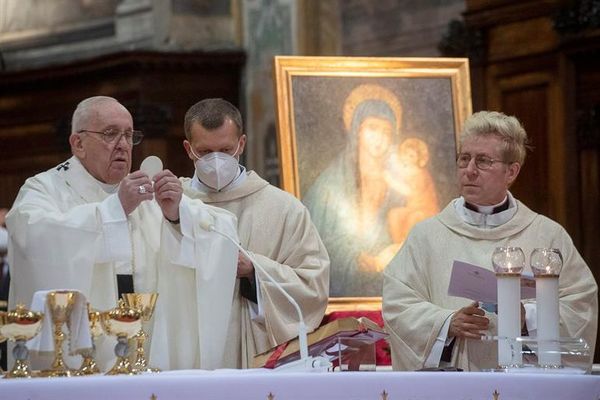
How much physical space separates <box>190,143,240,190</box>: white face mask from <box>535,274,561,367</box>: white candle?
158 centimetres

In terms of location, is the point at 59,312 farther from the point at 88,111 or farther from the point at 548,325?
the point at 548,325

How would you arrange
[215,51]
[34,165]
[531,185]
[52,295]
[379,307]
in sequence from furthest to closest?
1. [34,165]
2. [215,51]
3. [531,185]
4. [379,307]
5. [52,295]

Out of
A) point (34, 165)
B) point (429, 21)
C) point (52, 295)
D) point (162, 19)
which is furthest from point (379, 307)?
point (34, 165)

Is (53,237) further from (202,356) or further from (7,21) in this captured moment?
(7,21)

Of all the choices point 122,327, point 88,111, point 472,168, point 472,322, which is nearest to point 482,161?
point 472,168

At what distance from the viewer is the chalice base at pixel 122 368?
14.5ft

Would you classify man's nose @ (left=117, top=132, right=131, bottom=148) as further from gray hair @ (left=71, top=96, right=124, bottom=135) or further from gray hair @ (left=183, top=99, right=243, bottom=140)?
gray hair @ (left=183, top=99, right=243, bottom=140)

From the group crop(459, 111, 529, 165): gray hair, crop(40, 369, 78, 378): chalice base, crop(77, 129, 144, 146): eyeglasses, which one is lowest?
crop(40, 369, 78, 378): chalice base

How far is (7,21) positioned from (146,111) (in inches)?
83.6

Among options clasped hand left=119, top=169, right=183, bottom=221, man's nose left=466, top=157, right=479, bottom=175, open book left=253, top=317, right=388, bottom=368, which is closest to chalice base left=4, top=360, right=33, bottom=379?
open book left=253, top=317, right=388, bottom=368

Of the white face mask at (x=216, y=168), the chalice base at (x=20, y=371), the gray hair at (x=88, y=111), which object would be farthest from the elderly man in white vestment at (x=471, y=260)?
the chalice base at (x=20, y=371)

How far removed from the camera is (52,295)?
4.40 m

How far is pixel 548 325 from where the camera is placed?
470 centimetres

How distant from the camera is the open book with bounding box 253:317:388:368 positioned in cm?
464
